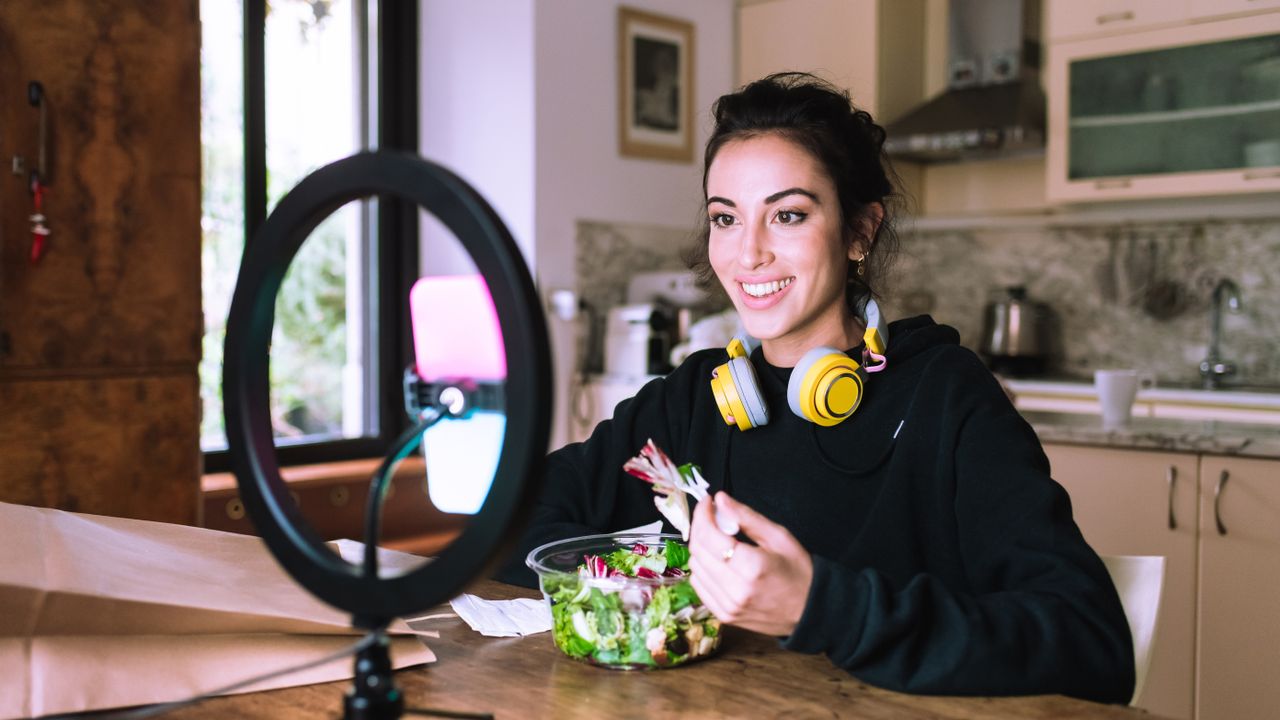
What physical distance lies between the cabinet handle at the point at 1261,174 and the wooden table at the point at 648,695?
3277 mm

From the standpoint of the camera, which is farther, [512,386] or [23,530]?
[23,530]

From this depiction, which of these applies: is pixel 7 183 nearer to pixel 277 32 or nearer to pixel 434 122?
pixel 277 32

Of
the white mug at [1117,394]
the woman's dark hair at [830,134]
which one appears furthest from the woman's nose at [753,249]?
the white mug at [1117,394]

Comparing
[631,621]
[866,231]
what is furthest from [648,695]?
[866,231]

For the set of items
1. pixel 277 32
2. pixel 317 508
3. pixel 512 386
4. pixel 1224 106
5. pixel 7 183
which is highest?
pixel 277 32

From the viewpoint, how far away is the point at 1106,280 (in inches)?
165

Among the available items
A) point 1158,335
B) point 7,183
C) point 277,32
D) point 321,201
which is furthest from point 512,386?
point 1158,335

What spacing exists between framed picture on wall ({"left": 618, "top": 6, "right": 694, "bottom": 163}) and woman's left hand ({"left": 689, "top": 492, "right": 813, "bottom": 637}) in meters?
3.40

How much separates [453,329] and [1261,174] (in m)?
2.72

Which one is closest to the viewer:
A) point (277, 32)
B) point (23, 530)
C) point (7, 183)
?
point (23, 530)

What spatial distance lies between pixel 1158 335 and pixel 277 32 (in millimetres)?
3397

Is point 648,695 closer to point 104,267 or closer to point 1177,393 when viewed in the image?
point 104,267

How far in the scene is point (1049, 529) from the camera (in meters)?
1.01

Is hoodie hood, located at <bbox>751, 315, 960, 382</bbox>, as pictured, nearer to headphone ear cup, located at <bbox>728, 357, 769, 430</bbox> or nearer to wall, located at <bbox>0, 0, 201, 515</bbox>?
headphone ear cup, located at <bbox>728, 357, 769, 430</bbox>
